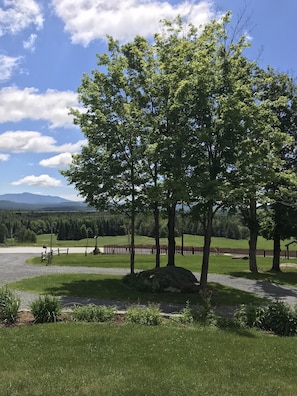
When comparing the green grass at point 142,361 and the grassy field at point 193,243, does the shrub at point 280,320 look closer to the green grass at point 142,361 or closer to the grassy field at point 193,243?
the green grass at point 142,361

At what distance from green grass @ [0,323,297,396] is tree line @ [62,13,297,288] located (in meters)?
6.36

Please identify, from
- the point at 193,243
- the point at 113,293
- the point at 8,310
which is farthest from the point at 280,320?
the point at 193,243

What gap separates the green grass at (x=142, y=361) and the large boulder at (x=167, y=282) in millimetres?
7335

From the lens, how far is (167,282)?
17.3 meters

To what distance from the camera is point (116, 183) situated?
64.4 feet

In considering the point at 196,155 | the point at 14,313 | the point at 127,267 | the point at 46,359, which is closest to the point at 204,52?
the point at 196,155

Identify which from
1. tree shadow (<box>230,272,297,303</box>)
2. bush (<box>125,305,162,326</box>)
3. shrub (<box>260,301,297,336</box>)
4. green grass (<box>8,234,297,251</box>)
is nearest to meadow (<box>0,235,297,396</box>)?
bush (<box>125,305,162,326</box>)

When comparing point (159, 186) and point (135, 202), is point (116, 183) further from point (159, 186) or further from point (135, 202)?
point (159, 186)

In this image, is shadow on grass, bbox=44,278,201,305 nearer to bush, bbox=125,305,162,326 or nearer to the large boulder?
the large boulder

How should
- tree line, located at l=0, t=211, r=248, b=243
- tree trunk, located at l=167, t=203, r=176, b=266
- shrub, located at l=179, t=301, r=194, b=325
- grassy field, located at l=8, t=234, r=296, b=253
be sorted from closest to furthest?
shrub, located at l=179, t=301, r=194, b=325 < tree trunk, located at l=167, t=203, r=176, b=266 < grassy field, located at l=8, t=234, r=296, b=253 < tree line, located at l=0, t=211, r=248, b=243

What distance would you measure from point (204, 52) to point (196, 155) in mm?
4122

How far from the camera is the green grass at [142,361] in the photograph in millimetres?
6004

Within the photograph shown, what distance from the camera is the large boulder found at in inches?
673

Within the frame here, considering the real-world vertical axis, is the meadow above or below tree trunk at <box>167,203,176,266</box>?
below
